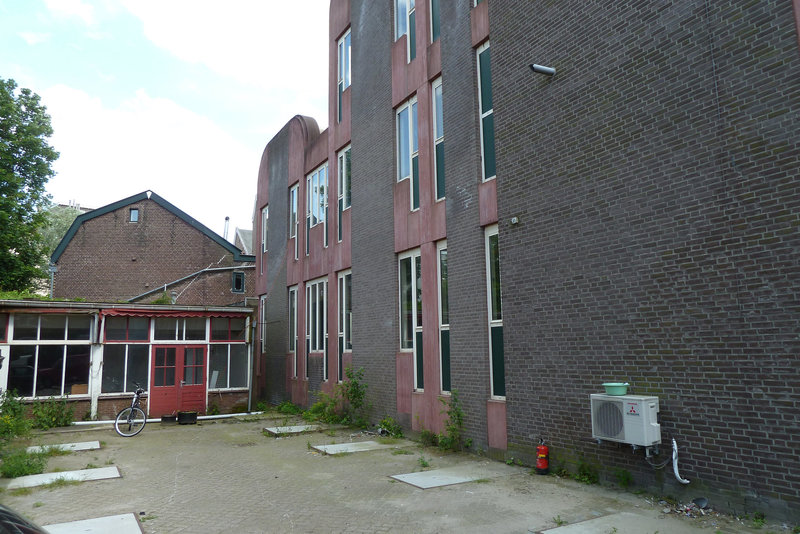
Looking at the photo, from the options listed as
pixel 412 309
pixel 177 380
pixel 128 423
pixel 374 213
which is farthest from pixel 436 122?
pixel 177 380

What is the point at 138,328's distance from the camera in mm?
17078

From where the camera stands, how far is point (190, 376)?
58.1ft

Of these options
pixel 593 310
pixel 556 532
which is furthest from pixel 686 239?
pixel 556 532

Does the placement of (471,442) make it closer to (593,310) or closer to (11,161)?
(593,310)

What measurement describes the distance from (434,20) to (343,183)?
5.27 meters

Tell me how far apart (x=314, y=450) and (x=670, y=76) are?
28.4 feet

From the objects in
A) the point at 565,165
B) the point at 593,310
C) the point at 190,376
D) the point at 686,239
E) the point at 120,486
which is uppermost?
the point at 565,165

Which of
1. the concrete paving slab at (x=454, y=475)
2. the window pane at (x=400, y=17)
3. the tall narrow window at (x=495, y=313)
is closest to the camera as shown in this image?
the concrete paving slab at (x=454, y=475)

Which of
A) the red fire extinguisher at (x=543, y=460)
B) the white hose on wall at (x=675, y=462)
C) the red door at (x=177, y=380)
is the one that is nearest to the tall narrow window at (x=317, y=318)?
the red door at (x=177, y=380)

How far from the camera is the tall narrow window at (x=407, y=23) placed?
41.3 feet

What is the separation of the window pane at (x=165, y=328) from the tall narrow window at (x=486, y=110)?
12.0m

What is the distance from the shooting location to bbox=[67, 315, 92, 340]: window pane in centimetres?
1612

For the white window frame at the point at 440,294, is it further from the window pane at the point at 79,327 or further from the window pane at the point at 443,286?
the window pane at the point at 79,327

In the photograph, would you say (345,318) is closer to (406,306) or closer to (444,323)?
(406,306)
